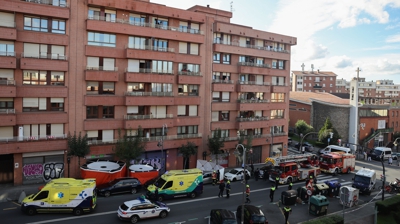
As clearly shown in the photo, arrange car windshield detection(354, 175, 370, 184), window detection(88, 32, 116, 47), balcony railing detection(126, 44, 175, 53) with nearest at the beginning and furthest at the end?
1. car windshield detection(354, 175, 370, 184)
2. window detection(88, 32, 116, 47)
3. balcony railing detection(126, 44, 175, 53)

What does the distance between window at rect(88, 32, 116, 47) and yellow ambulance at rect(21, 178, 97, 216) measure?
16.4 meters

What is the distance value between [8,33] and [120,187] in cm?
1683

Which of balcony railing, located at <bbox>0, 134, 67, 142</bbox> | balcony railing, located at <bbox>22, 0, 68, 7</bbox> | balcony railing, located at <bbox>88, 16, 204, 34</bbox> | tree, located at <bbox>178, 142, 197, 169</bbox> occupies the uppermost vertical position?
balcony railing, located at <bbox>22, 0, 68, 7</bbox>

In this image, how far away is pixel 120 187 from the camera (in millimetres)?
29312

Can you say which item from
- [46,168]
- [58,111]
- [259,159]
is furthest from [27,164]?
[259,159]

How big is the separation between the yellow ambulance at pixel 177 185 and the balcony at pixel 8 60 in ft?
54.4

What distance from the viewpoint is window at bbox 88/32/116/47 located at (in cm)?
3438

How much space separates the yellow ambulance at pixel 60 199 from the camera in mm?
23281

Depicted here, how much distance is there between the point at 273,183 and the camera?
36062mm

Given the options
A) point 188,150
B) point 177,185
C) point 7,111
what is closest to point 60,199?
point 177,185

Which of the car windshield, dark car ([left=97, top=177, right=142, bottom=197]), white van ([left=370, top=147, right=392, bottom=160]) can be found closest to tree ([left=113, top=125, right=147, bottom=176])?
dark car ([left=97, top=177, right=142, bottom=197])

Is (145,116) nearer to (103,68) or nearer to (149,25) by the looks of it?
(103,68)

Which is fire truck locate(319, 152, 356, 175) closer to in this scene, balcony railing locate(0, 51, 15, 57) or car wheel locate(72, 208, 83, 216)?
car wheel locate(72, 208, 83, 216)

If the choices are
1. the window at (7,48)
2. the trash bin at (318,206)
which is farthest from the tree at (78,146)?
the trash bin at (318,206)
